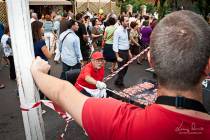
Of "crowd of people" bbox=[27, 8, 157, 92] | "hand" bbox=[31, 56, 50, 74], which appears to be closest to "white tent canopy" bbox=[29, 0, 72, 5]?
"crowd of people" bbox=[27, 8, 157, 92]

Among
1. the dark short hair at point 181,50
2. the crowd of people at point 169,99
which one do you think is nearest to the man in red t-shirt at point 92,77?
the crowd of people at point 169,99

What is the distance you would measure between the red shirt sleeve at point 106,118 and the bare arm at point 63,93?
0.04 m

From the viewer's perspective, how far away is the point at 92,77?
546cm

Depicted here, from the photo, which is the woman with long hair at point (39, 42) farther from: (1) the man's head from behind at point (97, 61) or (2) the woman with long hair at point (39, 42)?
(1) the man's head from behind at point (97, 61)

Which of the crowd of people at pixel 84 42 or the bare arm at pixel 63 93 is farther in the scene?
the crowd of people at pixel 84 42

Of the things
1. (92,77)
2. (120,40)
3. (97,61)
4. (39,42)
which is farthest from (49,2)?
(92,77)

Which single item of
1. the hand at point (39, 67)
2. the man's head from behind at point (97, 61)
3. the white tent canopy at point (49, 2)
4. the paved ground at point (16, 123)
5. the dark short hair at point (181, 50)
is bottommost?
the paved ground at point (16, 123)

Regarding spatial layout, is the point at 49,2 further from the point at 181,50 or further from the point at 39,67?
the point at 181,50

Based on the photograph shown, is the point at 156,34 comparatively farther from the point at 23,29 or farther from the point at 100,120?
the point at 23,29

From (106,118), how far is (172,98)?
10.9 inches

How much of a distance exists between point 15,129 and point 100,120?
477 cm

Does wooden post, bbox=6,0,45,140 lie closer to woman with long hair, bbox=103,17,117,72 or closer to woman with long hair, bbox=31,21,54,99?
woman with long hair, bbox=31,21,54,99

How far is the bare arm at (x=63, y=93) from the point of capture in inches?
59.1

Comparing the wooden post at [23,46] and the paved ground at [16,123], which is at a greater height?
the wooden post at [23,46]
